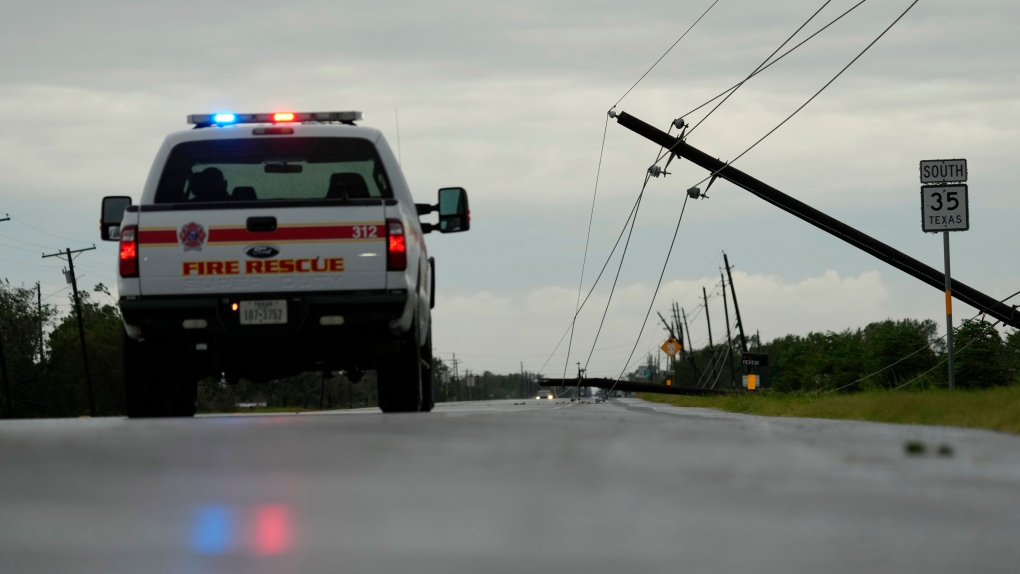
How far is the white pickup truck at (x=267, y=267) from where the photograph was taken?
32.8 feet

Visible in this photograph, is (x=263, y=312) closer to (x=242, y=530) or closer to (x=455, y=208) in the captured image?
(x=455, y=208)

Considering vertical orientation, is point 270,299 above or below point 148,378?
above

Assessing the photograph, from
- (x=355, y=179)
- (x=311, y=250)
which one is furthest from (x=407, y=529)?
(x=355, y=179)

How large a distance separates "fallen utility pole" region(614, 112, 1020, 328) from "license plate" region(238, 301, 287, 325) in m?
20.8

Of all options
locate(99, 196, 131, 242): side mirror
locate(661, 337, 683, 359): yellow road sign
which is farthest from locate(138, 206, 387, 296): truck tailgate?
→ locate(661, 337, 683, 359): yellow road sign

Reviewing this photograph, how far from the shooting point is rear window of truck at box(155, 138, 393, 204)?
35.8ft

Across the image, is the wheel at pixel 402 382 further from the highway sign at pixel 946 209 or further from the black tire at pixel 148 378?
the highway sign at pixel 946 209

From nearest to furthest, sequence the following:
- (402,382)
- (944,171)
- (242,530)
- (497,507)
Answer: (242,530) < (497,507) < (402,382) < (944,171)

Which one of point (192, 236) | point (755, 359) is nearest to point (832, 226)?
point (755, 359)

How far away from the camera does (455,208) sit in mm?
12328

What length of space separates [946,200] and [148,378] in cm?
1205

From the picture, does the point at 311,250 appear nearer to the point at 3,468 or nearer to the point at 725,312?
the point at 3,468

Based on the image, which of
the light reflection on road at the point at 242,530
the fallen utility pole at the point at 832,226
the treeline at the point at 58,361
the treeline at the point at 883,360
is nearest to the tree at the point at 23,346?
the treeline at the point at 58,361

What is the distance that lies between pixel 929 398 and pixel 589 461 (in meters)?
7.13
